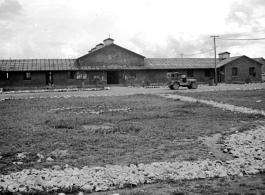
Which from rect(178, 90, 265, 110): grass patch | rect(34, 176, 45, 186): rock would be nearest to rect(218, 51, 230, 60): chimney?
rect(178, 90, 265, 110): grass patch

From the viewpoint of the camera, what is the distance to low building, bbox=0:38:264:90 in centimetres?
4112

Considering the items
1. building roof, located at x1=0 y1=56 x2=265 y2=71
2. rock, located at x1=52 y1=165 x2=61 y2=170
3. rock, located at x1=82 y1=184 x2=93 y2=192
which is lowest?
rock, located at x1=82 y1=184 x2=93 y2=192

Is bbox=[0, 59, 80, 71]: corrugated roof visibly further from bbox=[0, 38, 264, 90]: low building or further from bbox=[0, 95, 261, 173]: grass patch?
bbox=[0, 95, 261, 173]: grass patch

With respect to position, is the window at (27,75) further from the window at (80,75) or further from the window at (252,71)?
the window at (252,71)

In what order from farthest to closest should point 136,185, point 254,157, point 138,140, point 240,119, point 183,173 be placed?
point 240,119, point 138,140, point 254,157, point 183,173, point 136,185

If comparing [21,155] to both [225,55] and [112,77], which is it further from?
[225,55]

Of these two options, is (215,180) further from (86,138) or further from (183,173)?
(86,138)

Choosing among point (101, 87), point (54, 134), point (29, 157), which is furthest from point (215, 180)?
point (101, 87)

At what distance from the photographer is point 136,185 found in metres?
4.93

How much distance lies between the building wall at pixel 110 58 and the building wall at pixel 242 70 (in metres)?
16.4

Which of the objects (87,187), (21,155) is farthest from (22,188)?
(21,155)

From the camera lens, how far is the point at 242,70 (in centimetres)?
4875

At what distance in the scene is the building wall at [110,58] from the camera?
4309 cm

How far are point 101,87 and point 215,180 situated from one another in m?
32.3
